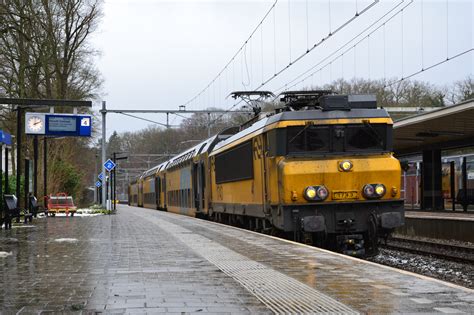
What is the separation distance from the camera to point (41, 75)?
35.3 metres

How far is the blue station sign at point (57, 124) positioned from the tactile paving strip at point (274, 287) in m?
17.1

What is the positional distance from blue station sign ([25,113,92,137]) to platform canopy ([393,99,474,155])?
13995 mm

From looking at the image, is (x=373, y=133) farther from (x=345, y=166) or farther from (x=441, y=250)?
(x=441, y=250)

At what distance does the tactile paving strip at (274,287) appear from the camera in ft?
19.9

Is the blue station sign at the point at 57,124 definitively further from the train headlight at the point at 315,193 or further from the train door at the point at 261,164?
the train headlight at the point at 315,193

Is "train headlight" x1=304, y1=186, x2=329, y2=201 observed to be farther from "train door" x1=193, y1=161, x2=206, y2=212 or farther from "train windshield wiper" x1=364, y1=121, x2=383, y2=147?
"train door" x1=193, y1=161, x2=206, y2=212

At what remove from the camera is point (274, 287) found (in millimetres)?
7230

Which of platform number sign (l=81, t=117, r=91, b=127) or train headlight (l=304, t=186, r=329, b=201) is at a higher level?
platform number sign (l=81, t=117, r=91, b=127)

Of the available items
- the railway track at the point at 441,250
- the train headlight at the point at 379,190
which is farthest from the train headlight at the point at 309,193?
the railway track at the point at 441,250

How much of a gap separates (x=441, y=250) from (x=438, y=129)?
28.1 ft

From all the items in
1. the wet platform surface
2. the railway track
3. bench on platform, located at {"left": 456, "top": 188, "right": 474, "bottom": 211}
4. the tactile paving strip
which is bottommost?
the railway track

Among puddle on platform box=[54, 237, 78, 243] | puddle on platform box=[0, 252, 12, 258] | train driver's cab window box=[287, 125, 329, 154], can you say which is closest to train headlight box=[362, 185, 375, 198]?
train driver's cab window box=[287, 125, 329, 154]

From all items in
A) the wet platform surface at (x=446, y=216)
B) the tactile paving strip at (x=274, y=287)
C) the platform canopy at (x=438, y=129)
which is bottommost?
the wet platform surface at (x=446, y=216)

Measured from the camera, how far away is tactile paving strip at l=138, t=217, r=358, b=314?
6070 mm
